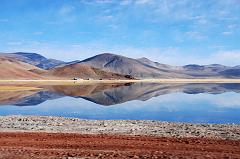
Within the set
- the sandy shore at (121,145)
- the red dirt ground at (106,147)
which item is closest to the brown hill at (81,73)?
the sandy shore at (121,145)

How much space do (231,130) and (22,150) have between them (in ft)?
34.8

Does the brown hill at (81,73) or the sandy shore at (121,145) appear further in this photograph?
the brown hill at (81,73)

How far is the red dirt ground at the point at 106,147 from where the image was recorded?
11289 mm

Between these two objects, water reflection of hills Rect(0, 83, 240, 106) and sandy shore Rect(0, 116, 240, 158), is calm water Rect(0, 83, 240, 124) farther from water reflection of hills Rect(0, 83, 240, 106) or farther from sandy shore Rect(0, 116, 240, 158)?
sandy shore Rect(0, 116, 240, 158)

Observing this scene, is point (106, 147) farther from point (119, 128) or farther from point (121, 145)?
point (119, 128)

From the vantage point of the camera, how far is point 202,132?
736 inches

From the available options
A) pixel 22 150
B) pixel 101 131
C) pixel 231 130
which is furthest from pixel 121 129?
pixel 22 150

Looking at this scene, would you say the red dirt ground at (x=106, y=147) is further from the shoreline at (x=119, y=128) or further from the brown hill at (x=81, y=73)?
the brown hill at (x=81, y=73)

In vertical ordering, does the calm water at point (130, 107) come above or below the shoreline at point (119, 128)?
above

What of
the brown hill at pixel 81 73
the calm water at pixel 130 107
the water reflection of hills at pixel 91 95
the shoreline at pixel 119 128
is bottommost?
the shoreline at pixel 119 128

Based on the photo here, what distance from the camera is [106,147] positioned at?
1287 centimetres

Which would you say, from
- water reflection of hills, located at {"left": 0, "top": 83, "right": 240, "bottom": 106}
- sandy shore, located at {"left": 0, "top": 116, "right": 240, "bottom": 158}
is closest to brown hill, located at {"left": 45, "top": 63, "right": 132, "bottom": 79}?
water reflection of hills, located at {"left": 0, "top": 83, "right": 240, "bottom": 106}

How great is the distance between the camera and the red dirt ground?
11289 millimetres

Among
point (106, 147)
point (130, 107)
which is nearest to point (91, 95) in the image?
point (130, 107)
